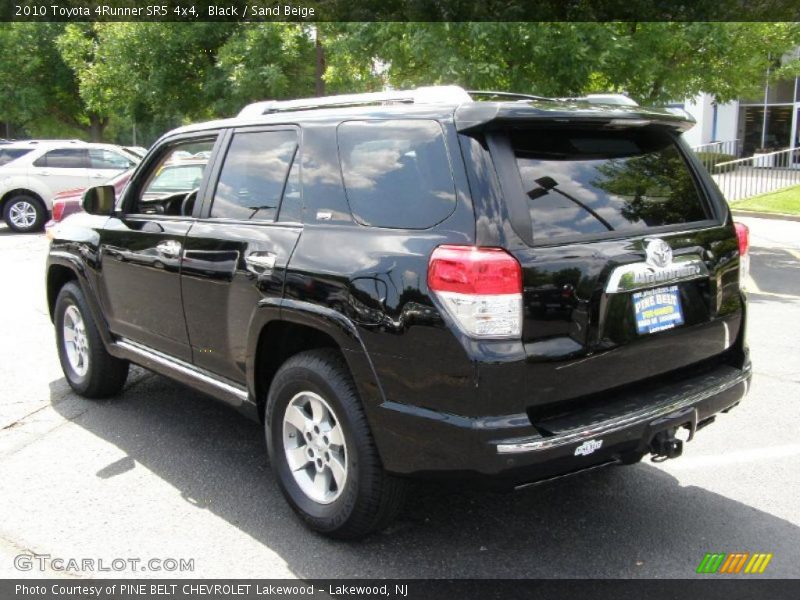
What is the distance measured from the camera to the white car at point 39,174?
16359 mm

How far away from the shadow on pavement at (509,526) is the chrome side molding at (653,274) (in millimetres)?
865

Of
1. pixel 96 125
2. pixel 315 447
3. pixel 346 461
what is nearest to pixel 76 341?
pixel 315 447

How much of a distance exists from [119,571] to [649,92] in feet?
32.5

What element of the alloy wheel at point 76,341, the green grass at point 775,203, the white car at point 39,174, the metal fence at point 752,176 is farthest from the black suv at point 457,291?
the metal fence at point 752,176

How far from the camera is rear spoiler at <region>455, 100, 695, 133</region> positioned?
9.64 ft

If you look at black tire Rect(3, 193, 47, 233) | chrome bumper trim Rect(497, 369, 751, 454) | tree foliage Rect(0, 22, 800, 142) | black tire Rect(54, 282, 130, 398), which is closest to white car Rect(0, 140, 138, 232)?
black tire Rect(3, 193, 47, 233)

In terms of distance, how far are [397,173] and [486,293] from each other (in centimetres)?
73

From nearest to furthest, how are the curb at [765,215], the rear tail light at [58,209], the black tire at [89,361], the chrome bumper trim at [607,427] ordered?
the chrome bumper trim at [607,427], the black tire at [89,361], the rear tail light at [58,209], the curb at [765,215]

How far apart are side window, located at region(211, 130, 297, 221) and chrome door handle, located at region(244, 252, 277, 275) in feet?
0.70

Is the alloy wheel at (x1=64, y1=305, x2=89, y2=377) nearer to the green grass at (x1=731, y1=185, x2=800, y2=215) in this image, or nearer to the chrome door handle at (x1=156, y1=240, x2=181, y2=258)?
the chrome door handle at (x1=156, y1=240, x2=181, y2=258)

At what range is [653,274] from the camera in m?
3.17

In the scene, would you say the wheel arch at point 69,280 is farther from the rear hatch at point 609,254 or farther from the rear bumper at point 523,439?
the rear hatch at point 609,254

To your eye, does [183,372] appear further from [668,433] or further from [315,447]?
[668,433]

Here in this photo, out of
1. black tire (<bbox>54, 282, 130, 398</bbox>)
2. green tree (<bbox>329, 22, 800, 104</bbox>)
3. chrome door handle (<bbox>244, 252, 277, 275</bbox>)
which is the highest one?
green tree (<bbox>329, 22, 800, 104</bbox>)
